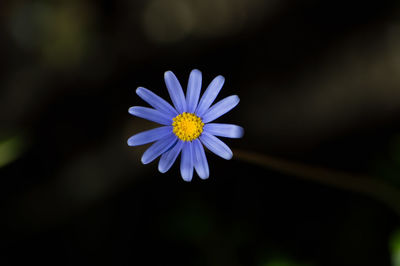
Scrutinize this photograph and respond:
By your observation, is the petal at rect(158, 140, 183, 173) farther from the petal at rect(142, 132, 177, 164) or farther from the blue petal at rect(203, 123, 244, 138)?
the blue petal at rect(203, 123, 244, 138)

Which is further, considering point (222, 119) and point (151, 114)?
point (222, 119)

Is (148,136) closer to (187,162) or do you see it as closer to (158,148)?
(158,148)

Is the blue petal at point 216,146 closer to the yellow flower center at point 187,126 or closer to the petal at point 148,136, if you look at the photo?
the yellow flower center at point 187,126

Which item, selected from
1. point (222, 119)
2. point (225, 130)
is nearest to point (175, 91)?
point (225, 130)

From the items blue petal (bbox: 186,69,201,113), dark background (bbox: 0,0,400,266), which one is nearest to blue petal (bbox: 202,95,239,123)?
blue petal (bbox: 186,69,201,113)
